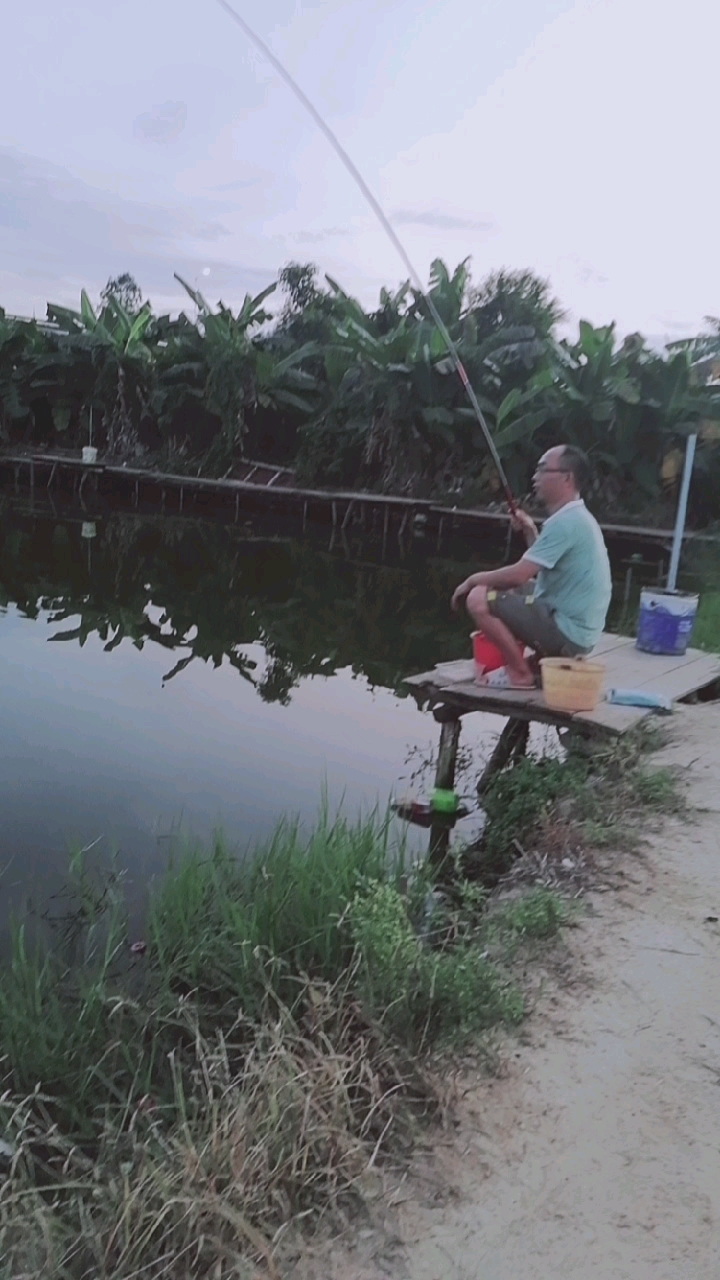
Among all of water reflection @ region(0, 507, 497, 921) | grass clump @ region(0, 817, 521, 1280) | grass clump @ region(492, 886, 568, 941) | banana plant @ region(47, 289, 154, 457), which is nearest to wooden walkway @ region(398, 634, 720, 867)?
water reflection @ region(0, 507, 497, 921)

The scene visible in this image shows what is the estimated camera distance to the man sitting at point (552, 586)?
14.8 ft

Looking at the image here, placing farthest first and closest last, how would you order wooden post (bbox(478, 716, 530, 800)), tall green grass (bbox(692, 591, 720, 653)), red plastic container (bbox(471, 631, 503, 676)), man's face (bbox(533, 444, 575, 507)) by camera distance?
tall green grass (bbox(692, 591, 720, 653)) < wooden post (bbox(478, 716, 530, 800)) < red plastic container (bbox(471, 631, 503, 676)) < man's face (bbox(533, 444, 575, 507))

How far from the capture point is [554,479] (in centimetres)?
455

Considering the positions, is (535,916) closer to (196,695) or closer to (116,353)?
(196,695)

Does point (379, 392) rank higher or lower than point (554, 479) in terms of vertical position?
higher

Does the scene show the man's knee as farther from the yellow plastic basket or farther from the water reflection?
the water reflection

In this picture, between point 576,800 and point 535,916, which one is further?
point 576,800

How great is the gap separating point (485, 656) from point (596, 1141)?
126 inches

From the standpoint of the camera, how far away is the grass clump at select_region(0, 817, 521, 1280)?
1818 millimetres

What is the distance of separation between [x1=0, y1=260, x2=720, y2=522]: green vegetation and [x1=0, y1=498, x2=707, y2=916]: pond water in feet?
12.5

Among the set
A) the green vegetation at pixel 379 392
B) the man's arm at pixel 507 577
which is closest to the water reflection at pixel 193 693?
the man's arm at pixel 507 577

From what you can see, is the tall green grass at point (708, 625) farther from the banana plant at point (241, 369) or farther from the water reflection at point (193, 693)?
the banana plant at point (241, 369)

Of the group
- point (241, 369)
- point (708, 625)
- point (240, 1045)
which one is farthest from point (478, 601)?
point (241, 369)

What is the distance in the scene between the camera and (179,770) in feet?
17.8
